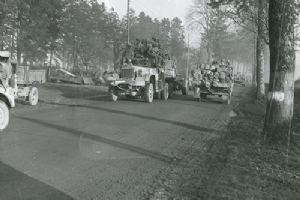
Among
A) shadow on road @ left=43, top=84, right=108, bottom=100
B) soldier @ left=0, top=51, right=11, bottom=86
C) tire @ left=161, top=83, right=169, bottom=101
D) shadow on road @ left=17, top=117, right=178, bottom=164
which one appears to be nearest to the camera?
shadow on road @ left=17, top=117, right=178, bottom=164

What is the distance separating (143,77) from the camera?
2105 cm

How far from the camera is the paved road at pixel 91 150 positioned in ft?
19.8

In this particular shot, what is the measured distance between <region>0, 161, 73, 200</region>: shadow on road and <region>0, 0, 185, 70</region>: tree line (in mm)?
21760

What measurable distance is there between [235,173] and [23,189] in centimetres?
352

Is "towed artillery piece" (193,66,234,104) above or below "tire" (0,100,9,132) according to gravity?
above

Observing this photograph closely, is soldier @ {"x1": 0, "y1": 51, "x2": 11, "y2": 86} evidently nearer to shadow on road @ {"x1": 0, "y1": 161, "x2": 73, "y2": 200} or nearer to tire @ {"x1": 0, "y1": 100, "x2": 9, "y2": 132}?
tire @ {"x1": 0, "y1": 100, "x2": 9, "y2": 132}

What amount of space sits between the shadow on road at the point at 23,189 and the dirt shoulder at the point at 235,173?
147 centimetres

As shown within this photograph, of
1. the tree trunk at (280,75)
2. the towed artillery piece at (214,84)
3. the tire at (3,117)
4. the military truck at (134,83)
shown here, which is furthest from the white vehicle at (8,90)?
the towed artillery piece at (214,84)

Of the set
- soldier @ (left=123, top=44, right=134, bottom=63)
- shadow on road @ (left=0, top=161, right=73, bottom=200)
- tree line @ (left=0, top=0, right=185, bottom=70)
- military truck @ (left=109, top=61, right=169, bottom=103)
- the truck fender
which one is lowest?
shadow on road @ (left=0, top=161, right=73, bottom=200)

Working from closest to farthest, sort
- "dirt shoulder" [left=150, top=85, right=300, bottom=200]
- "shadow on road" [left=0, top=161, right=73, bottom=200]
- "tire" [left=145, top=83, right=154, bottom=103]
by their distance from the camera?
"shadow on road" [left=0, top=161, right=73, bottom=200] → "dirt shoulder" [left=150, top=85, right=300, bottom=200] → "tire" [left=145, top=83, right=154, bottom=103]

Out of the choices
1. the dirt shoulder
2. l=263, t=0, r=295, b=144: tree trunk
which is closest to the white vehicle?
the dirt shoulder

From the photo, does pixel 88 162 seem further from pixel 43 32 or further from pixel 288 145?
pixel 43 32

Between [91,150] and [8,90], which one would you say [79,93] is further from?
[91,150]

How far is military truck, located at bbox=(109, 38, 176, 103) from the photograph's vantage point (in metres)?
20.6
